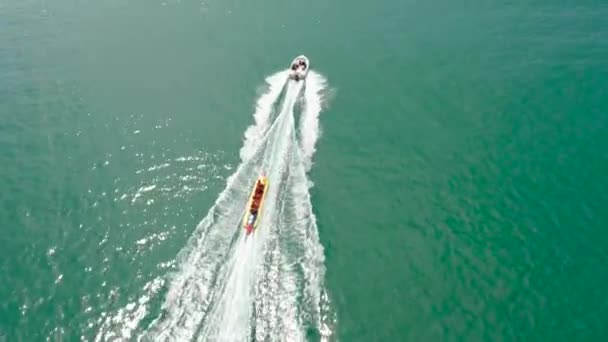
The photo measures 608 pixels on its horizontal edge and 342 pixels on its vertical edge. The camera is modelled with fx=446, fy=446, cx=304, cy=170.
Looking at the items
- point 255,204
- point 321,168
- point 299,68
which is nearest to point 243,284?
point 255,204

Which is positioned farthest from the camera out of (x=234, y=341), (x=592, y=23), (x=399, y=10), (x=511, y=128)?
(x=399, y=10)

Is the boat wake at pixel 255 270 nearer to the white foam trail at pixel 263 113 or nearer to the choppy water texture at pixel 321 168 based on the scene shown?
the choppy water texture at pixel 321 168

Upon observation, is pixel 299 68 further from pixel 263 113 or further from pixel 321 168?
pixel 321 168

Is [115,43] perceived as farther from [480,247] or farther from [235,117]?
[480,247]

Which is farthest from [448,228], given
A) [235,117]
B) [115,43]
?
[115,43]

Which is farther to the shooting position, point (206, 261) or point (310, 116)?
point (310, 116)

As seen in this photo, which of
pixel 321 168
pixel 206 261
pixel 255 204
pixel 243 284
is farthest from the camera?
pixel 321 168
